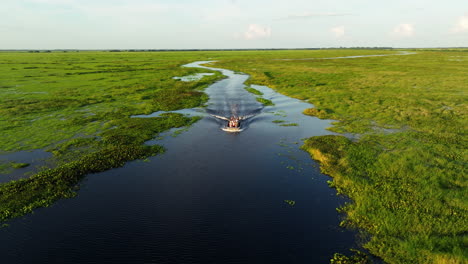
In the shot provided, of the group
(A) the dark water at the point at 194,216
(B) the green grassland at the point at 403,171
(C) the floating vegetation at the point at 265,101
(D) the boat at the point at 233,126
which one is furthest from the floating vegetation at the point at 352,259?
(C) the floating vegetation at the point at 265,101

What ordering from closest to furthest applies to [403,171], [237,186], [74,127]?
[237,186], [403,171], [74,127]

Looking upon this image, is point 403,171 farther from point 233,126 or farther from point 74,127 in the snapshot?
point 74,127

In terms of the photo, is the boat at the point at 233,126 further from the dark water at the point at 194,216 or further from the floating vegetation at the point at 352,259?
the floating vegetation at the point at 352,259

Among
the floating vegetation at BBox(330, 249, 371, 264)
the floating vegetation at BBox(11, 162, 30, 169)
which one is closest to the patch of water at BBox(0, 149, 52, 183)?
the floating vegetation at BBox(11, 162, 30, 169)

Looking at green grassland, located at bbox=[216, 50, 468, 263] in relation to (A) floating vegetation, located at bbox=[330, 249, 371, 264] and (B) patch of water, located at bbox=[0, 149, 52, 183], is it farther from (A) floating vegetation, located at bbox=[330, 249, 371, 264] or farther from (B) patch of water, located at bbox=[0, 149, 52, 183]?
(B) patch of water, located at bbox=[0, 149, 52, 183]

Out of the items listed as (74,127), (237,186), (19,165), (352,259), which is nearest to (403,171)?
(352,259)

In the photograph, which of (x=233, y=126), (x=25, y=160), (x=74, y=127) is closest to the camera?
(x=25, y=160)
